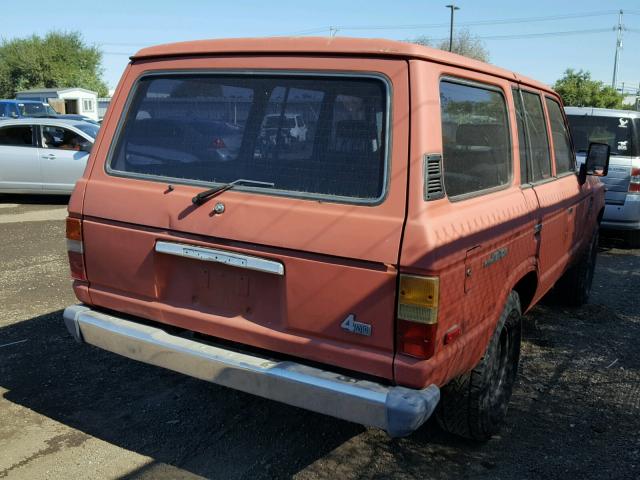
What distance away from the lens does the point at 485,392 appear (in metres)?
3.27

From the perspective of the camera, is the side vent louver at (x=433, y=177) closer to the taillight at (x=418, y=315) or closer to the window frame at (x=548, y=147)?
the taillight at (x=418, y=315)

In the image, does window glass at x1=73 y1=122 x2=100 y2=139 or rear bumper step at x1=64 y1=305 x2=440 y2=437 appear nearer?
rear bumper step at x1=64 y1=305 x2=440 y2=437

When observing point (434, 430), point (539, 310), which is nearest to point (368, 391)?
point (434, 430)

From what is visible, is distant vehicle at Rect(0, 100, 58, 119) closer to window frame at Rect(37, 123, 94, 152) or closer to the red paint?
window frame at Rect(37, 123, 94, 152)

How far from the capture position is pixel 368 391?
2.60 metres

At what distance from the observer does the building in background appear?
37.7 m

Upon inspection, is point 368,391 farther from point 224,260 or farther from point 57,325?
point 57,325

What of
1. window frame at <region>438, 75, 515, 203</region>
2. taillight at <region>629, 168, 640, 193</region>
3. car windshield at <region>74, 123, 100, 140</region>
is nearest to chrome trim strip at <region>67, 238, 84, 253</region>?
window frame at <region>438, 75, 515, 203</region>

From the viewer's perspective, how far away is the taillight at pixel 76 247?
338 cm

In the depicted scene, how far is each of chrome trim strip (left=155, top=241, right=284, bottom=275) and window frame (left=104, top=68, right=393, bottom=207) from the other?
1.02 feet

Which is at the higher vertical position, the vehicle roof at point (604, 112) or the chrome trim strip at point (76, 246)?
the vehicle roof at point (604, 112)

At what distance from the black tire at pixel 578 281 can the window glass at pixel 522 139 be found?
7.64 feet

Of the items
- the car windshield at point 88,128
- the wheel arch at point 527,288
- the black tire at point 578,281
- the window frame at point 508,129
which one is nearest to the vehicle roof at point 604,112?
the black tire at point 578,281

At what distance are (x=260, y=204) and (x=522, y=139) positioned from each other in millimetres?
1843
